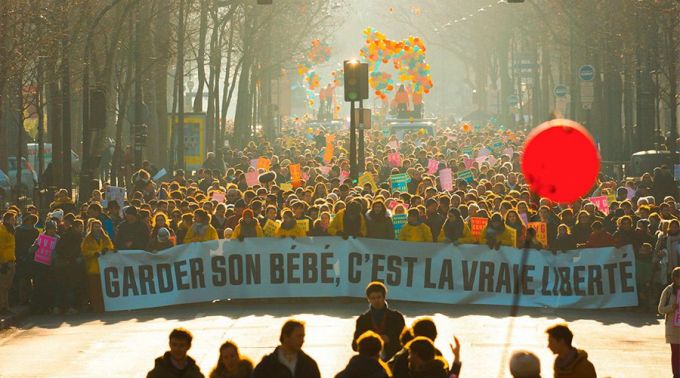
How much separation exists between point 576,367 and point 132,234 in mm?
14609

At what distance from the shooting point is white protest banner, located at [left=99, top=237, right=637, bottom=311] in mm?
24000

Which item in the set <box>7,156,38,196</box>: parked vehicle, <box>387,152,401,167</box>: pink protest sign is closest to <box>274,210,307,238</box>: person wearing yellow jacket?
<box>387,152,401,167</box>: pink protest sign

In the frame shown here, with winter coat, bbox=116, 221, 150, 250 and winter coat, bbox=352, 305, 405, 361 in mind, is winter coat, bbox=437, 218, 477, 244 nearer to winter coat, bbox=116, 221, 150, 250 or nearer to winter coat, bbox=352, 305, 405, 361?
winter coat, bbox=116, 221, 150, 250

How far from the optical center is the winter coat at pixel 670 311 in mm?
16625

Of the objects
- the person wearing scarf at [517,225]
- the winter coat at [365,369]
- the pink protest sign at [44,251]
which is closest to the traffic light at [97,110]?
the pink protest sign at [44,251]

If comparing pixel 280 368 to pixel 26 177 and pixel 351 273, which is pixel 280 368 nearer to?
pixel 351 273

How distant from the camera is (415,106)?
7994cm

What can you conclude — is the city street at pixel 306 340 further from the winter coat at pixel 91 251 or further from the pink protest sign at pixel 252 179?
the pink protest sign at pixel 252 179

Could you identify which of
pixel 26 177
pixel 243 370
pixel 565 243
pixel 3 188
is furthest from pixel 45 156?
pixel 243 370

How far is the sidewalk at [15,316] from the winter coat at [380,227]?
4.97 metres

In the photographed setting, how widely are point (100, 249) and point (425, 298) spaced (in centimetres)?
464

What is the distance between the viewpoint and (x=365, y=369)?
10.5 m

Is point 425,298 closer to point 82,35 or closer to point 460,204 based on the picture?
point 460,204

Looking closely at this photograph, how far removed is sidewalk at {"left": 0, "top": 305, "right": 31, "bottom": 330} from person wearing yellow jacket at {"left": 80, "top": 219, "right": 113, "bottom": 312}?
95 cm
